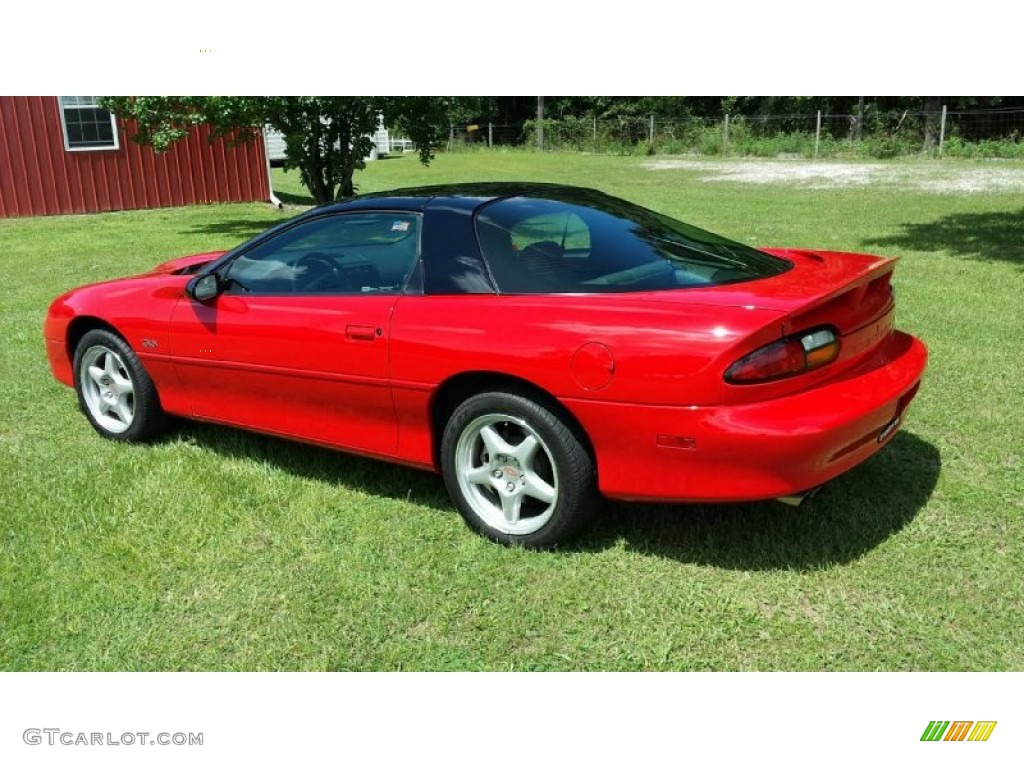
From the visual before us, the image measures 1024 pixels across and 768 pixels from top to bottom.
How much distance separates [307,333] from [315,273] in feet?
1.21

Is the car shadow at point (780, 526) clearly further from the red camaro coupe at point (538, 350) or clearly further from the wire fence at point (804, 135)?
the wire fence at point (804, 135)

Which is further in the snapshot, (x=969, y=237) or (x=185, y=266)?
(x=969, y=237)

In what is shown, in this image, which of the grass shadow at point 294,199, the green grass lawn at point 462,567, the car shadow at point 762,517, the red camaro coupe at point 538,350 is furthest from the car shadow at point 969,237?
the grass shadow at point 294,199

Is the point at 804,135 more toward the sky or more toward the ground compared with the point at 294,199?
more toward the sky

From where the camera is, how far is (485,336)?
336 cm

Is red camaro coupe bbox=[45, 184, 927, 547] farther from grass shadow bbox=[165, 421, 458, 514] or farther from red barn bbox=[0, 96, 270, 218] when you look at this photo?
red barn bbox=[0, 96, 270, 218]

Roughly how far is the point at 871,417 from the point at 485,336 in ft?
4.66

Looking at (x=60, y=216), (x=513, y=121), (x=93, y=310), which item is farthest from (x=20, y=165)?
(x=513, y=121)

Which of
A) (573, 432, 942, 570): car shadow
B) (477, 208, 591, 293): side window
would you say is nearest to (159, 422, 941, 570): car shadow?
(573, 432, 942, 570): car shadow

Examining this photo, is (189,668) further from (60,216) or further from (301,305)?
(60,216)

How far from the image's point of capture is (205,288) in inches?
166

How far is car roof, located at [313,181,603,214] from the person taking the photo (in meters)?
3.85
